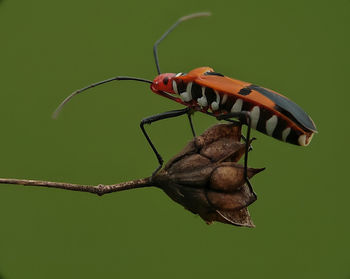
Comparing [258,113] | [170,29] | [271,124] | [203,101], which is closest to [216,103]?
[203,101]

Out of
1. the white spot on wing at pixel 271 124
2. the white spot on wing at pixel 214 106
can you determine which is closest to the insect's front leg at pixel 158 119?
the white spot on wing at pixel 214 106

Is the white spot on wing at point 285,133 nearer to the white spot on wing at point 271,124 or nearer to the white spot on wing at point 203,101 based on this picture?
the white spot on wing at point 271,124

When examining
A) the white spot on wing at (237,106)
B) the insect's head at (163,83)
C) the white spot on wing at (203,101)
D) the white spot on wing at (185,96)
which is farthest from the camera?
the insect's head at (163,83)

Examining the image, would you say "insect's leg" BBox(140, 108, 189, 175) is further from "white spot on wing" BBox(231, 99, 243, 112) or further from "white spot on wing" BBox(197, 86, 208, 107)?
Answer: "white spot on wing" BBox(231, 99, 243, 112)

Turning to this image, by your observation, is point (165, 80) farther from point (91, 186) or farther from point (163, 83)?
point (91, 186)

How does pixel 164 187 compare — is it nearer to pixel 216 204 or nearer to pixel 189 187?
pixel 189 187

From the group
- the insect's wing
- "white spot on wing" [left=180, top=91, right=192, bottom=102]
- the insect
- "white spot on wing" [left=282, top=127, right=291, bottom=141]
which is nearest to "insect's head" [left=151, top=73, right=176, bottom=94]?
the insect
